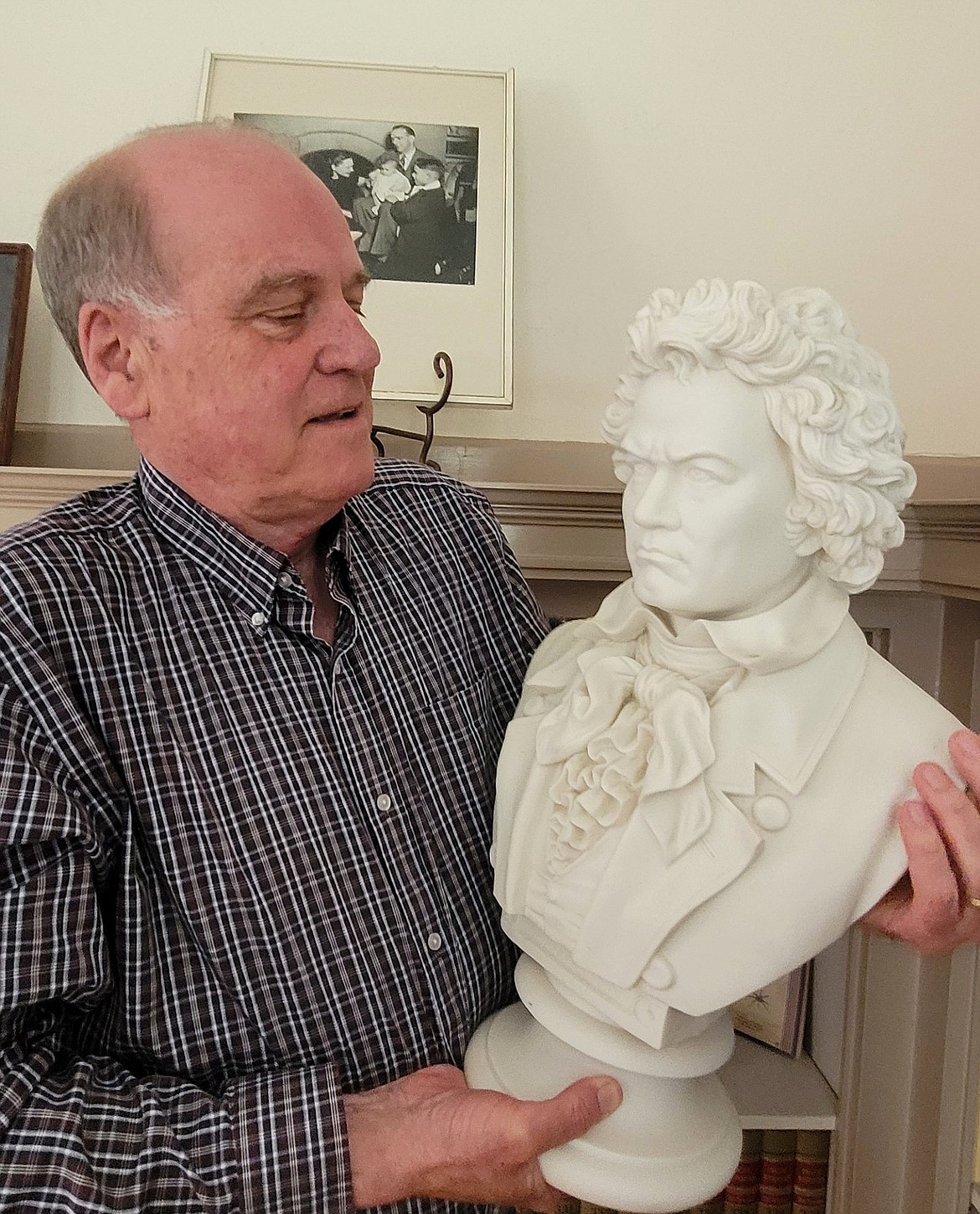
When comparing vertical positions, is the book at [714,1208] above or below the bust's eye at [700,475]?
below

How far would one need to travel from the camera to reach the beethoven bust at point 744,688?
82 cm

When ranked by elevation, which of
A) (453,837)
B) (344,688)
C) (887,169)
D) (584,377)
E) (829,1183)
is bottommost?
(829,1183)

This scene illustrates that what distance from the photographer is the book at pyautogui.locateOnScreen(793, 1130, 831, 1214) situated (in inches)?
74.3

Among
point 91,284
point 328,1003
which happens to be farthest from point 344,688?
point 91,284

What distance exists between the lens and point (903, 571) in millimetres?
1631

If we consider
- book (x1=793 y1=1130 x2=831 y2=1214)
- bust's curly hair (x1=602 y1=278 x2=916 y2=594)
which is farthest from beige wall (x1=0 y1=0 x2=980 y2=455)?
book (x1=793 y1=1130 x2=831 y2=1214)

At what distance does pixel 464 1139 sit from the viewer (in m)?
0.88

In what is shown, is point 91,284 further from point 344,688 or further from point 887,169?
point 887,169

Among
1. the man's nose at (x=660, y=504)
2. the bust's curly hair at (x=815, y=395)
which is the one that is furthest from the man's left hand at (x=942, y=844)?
the man's nose at (x=660, y=504)

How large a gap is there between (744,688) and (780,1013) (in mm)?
1299

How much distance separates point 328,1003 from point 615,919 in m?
0.29

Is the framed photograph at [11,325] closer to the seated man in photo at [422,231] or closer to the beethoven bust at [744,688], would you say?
the seated man in photo at [422,231]

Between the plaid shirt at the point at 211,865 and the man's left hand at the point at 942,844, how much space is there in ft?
1.42

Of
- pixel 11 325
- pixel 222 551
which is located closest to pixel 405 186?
pixel 11 325
